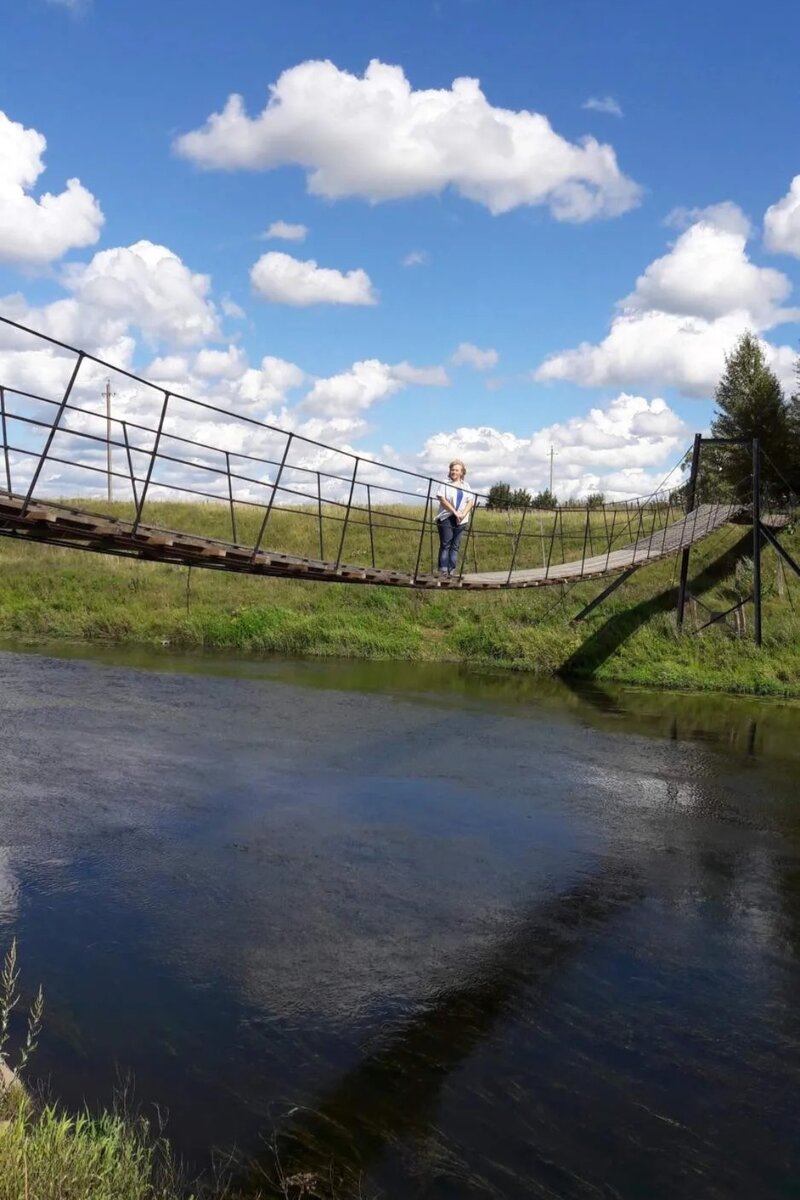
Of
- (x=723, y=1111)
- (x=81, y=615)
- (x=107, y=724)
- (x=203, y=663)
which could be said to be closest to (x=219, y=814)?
(x=107, y=724)

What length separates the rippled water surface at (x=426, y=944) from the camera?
4.82m

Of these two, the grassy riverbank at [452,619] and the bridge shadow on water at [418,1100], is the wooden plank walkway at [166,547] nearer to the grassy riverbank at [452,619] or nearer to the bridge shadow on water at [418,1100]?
the bridge shadow on water at [418,1100]

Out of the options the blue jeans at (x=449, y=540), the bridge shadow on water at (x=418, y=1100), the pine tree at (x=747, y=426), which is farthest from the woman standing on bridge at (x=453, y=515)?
the pine tree at (x=747, y=426)

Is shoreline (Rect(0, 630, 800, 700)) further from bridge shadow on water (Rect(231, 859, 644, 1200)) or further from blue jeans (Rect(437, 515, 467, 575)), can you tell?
bridge shadow on water (Rect(231, 859, 644, 1200))

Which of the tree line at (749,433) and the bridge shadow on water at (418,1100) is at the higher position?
the tree line at (749,433)

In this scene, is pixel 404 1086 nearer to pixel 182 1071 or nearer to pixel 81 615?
pixel 182 1071

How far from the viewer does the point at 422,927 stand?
7.26 metres

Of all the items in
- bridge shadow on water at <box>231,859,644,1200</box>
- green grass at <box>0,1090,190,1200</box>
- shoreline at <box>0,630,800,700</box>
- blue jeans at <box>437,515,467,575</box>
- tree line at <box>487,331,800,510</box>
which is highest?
tree line at <box>487,331,800,510</box>

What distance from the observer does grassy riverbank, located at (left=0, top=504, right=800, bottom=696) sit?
19266mm

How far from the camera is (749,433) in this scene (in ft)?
96.2

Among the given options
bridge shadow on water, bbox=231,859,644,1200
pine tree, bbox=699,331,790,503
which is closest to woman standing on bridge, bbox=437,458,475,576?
bridge shadow on water, bbox=231,859,644,1200

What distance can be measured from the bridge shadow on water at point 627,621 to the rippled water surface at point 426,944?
19.1ft

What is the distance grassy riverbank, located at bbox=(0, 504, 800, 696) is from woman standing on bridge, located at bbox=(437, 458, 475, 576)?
8.53 m

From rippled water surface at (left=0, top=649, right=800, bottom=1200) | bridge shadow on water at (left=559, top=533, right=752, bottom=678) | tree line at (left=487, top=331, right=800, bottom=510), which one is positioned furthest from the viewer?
tree line at (left=487, top=331, right=800, bottom=510)
